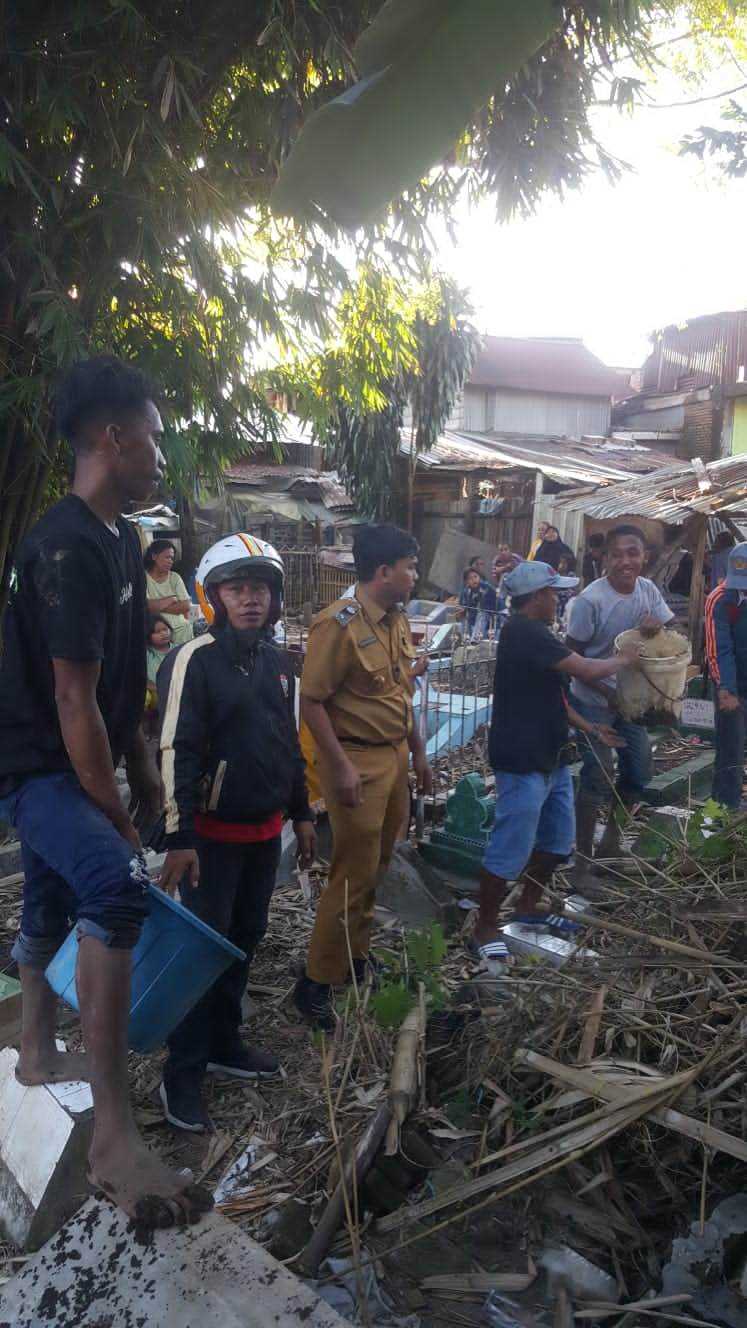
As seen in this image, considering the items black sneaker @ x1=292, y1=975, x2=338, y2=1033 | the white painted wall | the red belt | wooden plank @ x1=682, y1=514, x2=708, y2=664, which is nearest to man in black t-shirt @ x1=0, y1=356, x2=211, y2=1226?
the red belt

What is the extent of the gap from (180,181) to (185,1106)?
15.4 feet

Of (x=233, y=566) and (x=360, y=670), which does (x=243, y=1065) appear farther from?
(x=233, y=566)

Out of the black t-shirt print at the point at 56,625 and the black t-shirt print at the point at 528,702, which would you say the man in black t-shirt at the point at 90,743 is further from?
the black t-shirt print at the point at 528,702

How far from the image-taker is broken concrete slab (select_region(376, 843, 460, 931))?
507 centimetres

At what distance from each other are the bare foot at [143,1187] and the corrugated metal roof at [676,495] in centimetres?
913

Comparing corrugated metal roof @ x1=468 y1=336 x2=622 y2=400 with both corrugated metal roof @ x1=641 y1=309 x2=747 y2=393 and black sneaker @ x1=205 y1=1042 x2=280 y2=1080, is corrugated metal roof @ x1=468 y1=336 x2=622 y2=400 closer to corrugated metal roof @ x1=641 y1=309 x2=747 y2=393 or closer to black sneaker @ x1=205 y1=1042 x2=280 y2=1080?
corrugated metal roof @ x1=641 y1=309 x2=747 y2=393

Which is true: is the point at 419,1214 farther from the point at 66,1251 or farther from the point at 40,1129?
the point at 40,1129

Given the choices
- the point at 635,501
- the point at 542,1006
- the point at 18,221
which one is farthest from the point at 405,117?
the point at 635,501

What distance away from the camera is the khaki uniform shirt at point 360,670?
383 cm

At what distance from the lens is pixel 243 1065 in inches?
136

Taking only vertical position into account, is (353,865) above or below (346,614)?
below

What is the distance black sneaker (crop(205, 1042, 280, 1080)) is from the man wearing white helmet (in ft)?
0.47

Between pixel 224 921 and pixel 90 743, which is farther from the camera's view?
pixel 224 921

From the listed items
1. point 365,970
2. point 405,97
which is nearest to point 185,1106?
point 365,970
